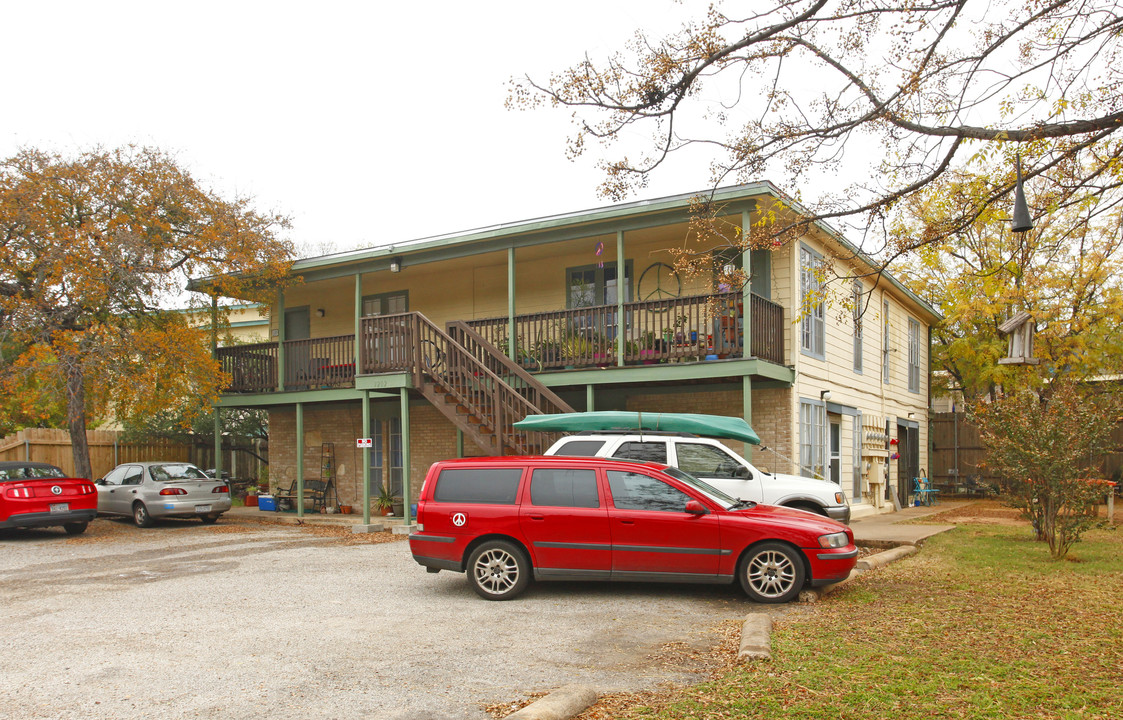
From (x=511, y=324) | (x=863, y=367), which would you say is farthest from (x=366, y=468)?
(x=863, y=367)

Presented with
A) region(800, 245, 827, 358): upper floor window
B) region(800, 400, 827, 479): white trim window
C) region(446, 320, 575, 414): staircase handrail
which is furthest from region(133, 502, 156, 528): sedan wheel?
region(800, 245, 827, 358): upper floor window

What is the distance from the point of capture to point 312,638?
7008 millimetres

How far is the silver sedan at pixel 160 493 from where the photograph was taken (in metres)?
17.0

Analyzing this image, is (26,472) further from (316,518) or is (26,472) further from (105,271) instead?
(316,518)

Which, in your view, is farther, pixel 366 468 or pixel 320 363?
pixel 320 363

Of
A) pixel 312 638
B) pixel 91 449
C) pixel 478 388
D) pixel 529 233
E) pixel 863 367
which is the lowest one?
pixel 312 638

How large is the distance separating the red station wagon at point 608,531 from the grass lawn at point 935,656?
0.61 meters

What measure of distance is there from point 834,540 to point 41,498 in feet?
43.1

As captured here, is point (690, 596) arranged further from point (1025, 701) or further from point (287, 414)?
point (287, 414)

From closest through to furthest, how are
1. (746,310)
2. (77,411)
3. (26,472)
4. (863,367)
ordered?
(746,310)
(26,472)
(77,411)
(863,367)

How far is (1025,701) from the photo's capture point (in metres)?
5.11

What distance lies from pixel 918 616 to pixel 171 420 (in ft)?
76.3

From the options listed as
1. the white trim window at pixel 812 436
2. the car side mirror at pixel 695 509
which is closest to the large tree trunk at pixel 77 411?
the car side mirror at pixel 695 509

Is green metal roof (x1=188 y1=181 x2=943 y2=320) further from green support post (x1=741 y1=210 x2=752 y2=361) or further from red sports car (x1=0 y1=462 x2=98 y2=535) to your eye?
red sports car (x1=0 y1=462 x2=98 y2=535)
